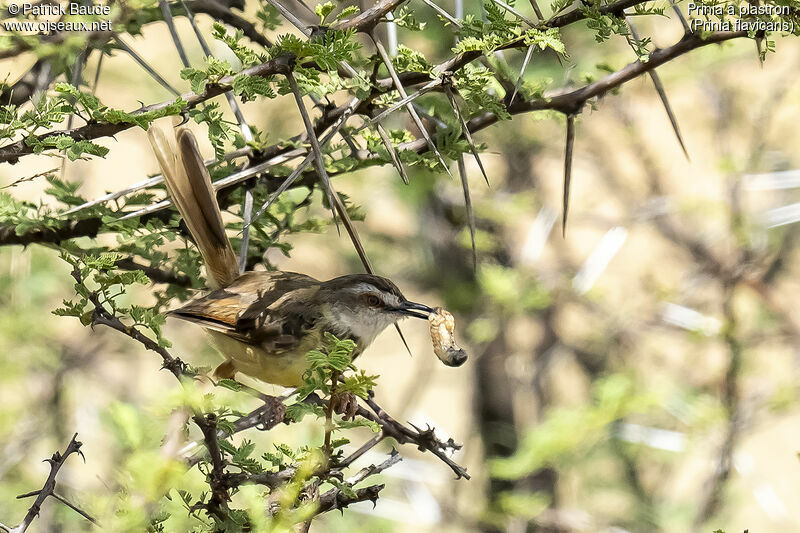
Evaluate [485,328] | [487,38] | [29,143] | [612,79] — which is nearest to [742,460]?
[485,328]

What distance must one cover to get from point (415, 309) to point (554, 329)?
14.3 feet

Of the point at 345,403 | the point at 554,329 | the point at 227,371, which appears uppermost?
the point at 227,371

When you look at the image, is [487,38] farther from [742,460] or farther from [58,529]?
[742,460]

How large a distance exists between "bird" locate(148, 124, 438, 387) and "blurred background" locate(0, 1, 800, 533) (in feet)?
3.53

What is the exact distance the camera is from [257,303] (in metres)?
3.02

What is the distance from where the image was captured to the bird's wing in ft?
9.65

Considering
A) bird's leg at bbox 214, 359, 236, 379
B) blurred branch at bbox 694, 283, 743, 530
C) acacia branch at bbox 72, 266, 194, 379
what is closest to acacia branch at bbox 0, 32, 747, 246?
acacia branch at bbox 72, 266, 194, 379

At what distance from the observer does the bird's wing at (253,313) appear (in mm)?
2941

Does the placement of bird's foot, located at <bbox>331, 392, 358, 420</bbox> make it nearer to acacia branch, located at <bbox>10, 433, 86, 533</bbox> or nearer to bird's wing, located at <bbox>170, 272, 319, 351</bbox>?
acacia branch, located at <bbox>10, 433, 86, 533</bbox>

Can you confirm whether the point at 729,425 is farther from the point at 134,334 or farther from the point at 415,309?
the point at 134,334

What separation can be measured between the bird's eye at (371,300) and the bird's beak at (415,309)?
8 cm

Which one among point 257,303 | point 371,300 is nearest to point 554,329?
point 371,300

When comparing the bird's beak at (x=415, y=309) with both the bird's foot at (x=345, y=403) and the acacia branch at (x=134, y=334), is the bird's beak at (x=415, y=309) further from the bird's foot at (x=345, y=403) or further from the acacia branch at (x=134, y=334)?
the acacia branch at (x=134, y=334)

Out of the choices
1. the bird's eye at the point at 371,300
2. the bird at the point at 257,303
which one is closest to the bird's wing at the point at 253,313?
the bird at the point at 257,303
